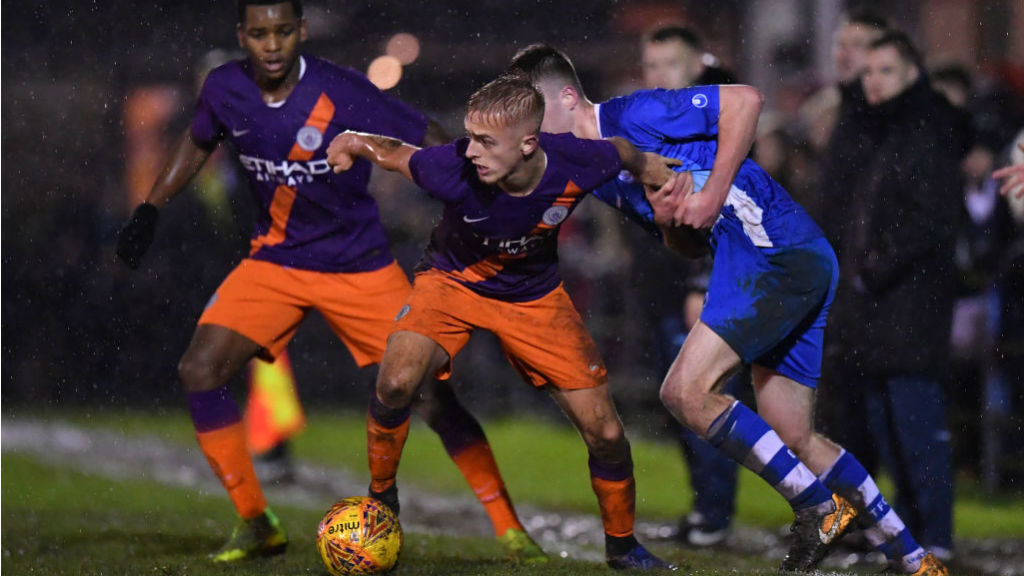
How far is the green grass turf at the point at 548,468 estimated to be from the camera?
8.14m

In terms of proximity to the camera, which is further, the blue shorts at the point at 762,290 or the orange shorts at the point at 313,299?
the orange shorts at the point at 313,299

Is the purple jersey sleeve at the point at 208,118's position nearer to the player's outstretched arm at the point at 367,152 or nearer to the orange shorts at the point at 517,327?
the player's outstretched arm at the point at 367,152

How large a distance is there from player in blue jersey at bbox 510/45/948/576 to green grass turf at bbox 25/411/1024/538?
225 cm

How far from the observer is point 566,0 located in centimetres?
1555

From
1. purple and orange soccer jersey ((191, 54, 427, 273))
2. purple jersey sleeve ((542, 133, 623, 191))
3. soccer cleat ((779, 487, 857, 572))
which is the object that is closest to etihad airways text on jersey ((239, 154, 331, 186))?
purple and orange soccer jersey ((191, 54, 427, 273))

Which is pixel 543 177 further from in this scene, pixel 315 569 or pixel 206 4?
pixel 206 4

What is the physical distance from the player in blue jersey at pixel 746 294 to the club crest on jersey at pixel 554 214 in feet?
1.17

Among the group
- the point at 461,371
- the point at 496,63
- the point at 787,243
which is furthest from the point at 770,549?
the point at 496,63

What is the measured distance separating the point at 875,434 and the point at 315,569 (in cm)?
299

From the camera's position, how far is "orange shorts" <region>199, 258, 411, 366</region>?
Answer: 602cm

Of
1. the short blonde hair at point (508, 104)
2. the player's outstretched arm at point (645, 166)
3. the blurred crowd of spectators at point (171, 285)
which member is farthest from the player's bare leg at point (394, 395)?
the blurred crowd of spectators at point (171, 285)

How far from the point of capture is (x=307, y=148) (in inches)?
233

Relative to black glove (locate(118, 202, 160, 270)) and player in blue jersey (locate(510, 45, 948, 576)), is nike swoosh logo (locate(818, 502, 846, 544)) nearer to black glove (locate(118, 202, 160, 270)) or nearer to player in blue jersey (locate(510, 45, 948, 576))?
player in blue jersey (locate(510, 45, 948, 576))

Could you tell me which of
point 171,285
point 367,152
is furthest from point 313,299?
point 171,285
